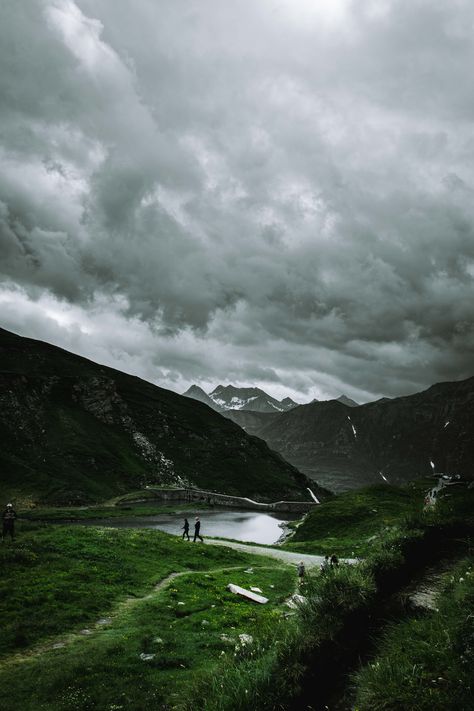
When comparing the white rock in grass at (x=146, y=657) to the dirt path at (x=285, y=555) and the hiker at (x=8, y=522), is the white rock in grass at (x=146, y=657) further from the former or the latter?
the dirt path at (x=285, y=555)

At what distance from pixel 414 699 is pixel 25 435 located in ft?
713

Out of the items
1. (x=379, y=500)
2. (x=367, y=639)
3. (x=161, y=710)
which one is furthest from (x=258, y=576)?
(x=379, y=500)

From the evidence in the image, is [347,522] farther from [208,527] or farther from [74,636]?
[74,636]

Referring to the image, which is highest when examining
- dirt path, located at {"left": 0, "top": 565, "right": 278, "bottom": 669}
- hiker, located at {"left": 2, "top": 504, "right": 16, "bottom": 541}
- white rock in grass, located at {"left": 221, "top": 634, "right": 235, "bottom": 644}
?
white rock in grass, located at {"left": 221, "top": 634, "right": 235, "bottom": 644}

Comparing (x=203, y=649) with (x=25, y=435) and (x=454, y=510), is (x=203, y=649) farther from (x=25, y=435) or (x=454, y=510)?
(x=25, y=435)

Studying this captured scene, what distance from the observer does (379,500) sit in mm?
97375

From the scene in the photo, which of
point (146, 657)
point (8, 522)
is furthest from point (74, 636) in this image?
point (8, 522)

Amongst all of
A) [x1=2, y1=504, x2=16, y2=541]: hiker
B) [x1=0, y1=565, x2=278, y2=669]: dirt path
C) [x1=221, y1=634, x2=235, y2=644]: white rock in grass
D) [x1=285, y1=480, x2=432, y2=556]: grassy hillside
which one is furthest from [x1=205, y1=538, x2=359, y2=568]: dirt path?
[x1=221, y1=634, x2=235, y2=644]: white rock in grass

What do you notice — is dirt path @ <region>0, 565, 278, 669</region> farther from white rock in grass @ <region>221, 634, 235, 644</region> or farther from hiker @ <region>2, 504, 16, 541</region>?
hiker @ <region>2, 504, 16, 541</region>

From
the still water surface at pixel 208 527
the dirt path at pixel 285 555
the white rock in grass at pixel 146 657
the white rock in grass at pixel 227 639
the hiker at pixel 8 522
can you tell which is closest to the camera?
the white rock in grass at pixel 146 657

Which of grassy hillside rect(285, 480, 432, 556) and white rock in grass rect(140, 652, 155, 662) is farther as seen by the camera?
grassy hillside rect(285, 480, 432, 556)

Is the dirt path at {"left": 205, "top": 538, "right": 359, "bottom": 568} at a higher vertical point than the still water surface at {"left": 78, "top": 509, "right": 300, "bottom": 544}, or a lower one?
higher

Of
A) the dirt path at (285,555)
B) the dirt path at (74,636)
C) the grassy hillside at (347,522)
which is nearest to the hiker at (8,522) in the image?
the dirt path at (74,636)

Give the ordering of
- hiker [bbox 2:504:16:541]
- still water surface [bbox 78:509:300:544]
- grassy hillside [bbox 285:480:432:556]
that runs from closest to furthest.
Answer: hiker [bbox 2:504:16:541], grassy hillside [bbox 285:480:432:556], still water surface [bbox 78:509:300:544]
